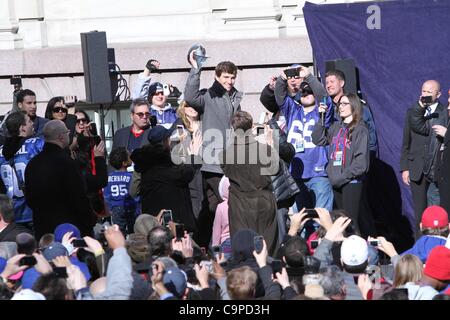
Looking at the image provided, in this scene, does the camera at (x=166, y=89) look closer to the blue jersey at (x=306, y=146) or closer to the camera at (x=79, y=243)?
the blue jersey at (x=306, y=146)

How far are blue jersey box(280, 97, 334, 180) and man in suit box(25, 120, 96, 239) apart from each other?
103 inches

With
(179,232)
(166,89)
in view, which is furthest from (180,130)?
(179,232)

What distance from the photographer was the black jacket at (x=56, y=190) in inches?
420

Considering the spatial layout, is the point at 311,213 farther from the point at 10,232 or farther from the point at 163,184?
the point at 10,232

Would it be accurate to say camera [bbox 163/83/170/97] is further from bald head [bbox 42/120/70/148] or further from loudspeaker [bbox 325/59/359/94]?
bald head [bbox 42/120/70/148]

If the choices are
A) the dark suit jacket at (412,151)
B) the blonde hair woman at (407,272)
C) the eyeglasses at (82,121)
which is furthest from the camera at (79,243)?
the dark suit jacket at (412,151)

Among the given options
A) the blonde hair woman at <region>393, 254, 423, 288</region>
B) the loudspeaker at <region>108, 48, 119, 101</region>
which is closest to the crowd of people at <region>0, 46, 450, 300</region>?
the blonde hair woman at <region>393, 254, 423, 288</region>

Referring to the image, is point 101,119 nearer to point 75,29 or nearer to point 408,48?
point 75,29

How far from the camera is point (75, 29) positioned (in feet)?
51.2

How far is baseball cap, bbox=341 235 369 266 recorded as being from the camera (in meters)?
8.65

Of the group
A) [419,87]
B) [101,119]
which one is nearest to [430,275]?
[419,87]

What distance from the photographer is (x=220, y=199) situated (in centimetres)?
1228

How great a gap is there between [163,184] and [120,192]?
131 centimetres
